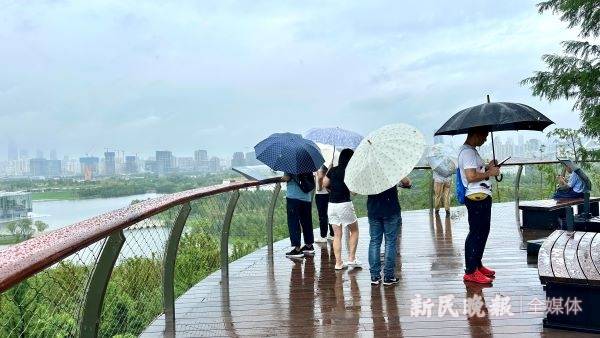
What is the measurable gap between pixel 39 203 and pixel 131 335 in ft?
43.9

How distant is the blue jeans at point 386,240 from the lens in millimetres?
4723

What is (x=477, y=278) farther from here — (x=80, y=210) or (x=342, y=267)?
(x=80, y=210)

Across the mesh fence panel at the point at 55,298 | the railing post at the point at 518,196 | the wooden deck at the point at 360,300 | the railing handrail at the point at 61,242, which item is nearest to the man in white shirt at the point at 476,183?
the wooden deck at the point at 360,300

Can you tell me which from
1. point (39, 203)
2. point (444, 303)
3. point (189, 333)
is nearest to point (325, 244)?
point (444, 303)

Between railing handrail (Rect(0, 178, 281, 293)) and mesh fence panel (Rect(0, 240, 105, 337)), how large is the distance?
53 millimetres

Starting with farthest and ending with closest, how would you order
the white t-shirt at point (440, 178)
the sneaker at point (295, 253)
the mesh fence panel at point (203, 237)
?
the white t-shirt at point (440, 178)
the sneaker at point (295, 253)
the mesh fence panel at point (203, 237)

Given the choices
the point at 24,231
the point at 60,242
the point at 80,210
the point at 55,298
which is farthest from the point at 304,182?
the point at 80,210

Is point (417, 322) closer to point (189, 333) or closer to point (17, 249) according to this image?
point (189, 333)

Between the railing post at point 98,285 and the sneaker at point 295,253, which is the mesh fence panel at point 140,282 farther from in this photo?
the sneaker at point 295,253

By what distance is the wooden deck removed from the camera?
3605 mm

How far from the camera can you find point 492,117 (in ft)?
13.8

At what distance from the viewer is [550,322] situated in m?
3.44

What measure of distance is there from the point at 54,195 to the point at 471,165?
Answer: 529 inches

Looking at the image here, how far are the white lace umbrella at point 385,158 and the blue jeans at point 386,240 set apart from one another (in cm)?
41
